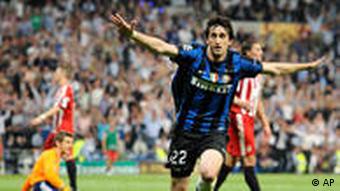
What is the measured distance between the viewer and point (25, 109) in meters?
24.8

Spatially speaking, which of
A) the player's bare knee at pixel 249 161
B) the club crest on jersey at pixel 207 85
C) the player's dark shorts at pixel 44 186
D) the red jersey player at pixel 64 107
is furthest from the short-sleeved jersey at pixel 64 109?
the club crest on jersey at pixel 207 85

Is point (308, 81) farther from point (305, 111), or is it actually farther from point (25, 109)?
point (25, 109)

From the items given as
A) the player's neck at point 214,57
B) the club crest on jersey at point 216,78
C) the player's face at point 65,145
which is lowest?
the player's face at point 65,145

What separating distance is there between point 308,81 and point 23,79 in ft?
31.9

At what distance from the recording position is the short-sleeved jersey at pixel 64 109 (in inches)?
633

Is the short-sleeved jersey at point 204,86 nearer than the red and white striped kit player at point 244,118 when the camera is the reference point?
Yes

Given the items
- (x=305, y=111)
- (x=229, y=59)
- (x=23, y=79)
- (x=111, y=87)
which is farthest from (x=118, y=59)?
(x=229, y=59)

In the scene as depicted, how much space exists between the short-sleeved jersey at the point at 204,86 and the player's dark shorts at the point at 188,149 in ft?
0.28

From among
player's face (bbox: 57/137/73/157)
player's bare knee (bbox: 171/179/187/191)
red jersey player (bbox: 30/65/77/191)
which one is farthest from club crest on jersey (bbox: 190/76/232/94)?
red jersey player (bbox: 30/65/77/191)

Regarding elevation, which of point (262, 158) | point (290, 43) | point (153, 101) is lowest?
point (262, 158)

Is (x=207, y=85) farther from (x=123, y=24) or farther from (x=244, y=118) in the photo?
(x=244, y=118)

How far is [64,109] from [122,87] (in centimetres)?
1127

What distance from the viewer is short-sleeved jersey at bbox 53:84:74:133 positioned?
52.7ft

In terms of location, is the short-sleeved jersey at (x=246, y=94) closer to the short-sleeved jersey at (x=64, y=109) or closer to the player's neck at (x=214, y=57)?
the short-sleeved jersey at (x=64, y=109)
